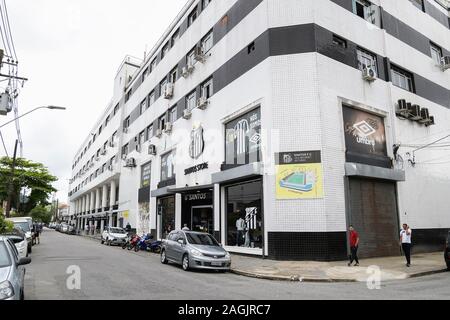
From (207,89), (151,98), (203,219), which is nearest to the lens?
(203,219)

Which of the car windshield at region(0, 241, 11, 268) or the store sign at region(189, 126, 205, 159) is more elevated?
the store sign at region(189, 126, 205, 159)

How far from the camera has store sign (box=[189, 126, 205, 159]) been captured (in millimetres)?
23312

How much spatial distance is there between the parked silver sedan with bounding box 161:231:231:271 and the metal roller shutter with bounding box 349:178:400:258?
257 inches

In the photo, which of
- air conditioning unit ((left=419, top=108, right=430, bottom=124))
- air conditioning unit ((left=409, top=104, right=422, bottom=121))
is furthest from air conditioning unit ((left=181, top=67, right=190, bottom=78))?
air conditioning unit ((left=419, top=108, right=430, bottom=124))

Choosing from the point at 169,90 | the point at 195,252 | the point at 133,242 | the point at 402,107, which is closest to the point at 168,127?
the point at 169,90

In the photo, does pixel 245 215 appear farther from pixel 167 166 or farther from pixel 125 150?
pixel 125 150

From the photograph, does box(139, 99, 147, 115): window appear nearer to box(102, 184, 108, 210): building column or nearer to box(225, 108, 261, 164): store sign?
box(225, 108, 261, 164): store sign

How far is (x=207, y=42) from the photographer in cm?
2492

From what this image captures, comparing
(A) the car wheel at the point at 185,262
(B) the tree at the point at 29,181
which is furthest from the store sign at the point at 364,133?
(B) the tree at the point at 29,181

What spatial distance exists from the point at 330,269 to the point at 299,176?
170 inches

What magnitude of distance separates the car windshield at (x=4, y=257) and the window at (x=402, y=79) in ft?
68.4

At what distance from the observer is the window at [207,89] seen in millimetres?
23617

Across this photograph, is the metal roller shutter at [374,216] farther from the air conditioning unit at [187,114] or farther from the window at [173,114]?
the window at [173,114]
